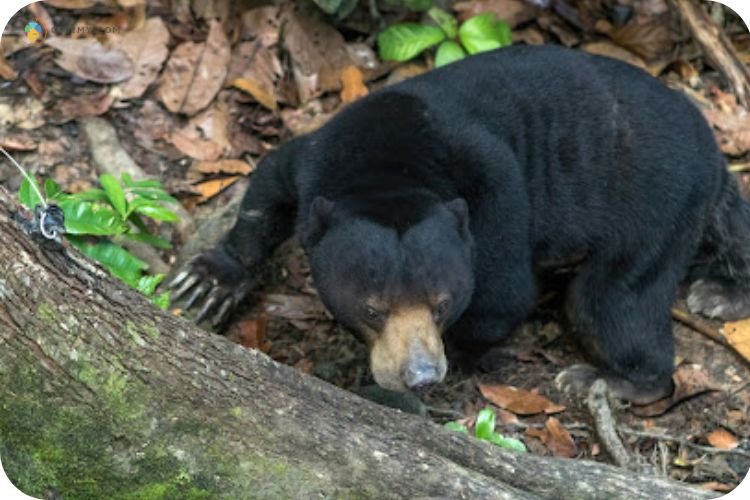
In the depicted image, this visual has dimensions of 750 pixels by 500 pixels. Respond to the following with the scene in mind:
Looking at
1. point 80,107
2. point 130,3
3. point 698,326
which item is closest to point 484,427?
point 698,326

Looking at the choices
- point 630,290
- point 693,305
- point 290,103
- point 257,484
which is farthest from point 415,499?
point 290,103

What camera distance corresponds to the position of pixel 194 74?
6.22m

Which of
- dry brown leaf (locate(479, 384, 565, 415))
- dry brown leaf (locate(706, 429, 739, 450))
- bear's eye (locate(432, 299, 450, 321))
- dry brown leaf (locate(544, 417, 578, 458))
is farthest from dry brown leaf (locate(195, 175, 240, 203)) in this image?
dry brown leaf (locate(706, 429, 739, 450))

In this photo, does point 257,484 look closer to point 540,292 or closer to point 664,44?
point 540,292

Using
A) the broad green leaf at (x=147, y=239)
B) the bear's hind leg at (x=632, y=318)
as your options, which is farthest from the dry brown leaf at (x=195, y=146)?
the bear's hind leg at (x=632, y=318)

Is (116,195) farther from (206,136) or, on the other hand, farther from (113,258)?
(206,136)

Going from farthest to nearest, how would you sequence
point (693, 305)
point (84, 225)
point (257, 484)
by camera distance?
point (693, 305) < point (84, 225) < point (257, 484)

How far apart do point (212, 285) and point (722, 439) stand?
89.0 inches

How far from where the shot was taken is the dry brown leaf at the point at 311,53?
253 inches

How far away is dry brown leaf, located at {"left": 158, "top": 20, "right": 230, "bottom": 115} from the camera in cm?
614

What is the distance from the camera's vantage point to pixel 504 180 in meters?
4.83

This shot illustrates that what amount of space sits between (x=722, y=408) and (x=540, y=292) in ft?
3.20

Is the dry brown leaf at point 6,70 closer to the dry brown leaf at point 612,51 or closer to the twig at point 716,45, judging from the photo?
the dry brown leaf at point 612,51

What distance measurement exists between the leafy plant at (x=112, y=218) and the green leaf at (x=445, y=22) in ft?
6.10
